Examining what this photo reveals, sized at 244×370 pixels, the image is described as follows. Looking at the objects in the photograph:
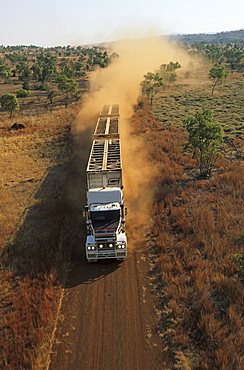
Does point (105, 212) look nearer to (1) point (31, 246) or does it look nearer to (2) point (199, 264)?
(1) point (31, 246)

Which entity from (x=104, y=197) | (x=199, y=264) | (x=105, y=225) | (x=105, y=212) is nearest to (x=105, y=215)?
(x=105, y=212)

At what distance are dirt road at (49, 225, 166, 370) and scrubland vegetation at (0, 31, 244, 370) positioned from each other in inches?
20.3

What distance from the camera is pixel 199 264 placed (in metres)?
13.9

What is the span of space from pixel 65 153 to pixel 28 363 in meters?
25.4

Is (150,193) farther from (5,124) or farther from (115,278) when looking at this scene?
(5,124)

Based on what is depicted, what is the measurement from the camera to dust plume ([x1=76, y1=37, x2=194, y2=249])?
Answer: 68.0 ft

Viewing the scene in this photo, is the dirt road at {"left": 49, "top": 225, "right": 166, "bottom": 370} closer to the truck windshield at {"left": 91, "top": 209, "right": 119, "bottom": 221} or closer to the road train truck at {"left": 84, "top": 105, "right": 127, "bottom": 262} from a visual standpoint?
the road train truck at {"left": 84, "top": 105, "right": 127, "bottom": 262}

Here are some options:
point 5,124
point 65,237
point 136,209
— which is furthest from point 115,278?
point 5,124

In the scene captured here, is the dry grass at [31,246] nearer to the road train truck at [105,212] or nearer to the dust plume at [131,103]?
the road train truck at [105,212]

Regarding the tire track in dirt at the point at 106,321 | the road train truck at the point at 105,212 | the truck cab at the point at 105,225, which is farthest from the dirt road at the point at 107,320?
the road train truck at the point at 105,212

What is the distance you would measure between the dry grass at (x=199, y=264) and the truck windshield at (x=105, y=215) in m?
3.18

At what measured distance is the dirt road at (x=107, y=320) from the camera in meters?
9.95

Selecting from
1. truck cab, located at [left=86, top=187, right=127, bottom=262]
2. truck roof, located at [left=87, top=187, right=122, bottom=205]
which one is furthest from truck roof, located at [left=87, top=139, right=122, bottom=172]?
truck cab, located at [left=86, top=187, right=127, bottom=262]

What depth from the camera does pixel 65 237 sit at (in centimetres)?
1705
